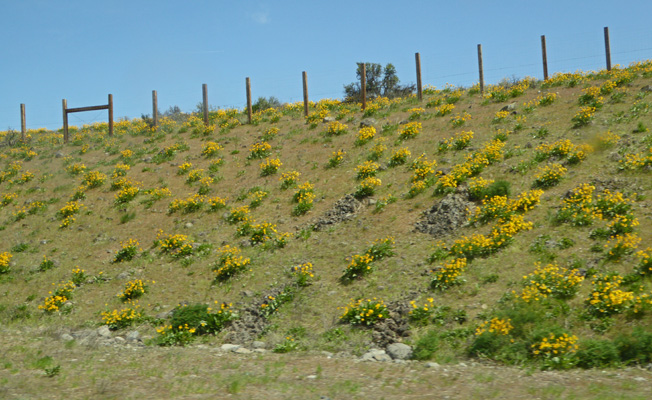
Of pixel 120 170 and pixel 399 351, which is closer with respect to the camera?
pixel 399 351

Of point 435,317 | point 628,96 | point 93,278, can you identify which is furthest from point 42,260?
point 628,96

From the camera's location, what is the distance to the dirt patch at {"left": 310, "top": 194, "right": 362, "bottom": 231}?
13.6 metres

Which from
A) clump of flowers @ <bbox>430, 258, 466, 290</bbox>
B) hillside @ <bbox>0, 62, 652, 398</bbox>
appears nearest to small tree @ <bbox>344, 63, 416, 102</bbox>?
hillside @ <bbox>0, 62, 652, 398</bbox>

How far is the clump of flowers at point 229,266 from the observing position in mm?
11922

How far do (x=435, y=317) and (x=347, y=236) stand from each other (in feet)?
14.7

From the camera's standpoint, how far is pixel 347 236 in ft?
41.6

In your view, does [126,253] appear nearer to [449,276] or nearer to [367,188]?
[367,188]

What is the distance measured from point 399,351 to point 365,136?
38.1 feet

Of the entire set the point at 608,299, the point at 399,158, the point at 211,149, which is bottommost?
the point at 608,299

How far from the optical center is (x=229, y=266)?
469 inches

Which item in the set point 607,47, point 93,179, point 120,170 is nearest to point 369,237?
point 120,170

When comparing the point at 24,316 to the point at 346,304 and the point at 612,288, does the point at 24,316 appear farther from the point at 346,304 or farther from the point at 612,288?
the point at 612,288

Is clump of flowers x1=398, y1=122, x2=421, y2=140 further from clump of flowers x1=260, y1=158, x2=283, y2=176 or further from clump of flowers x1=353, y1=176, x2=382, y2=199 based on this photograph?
clump of flowers x1=260, y1=158, x2=283, y2=176

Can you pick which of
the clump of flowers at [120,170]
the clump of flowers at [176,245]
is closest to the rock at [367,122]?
the clump of flowers at [176,245]
